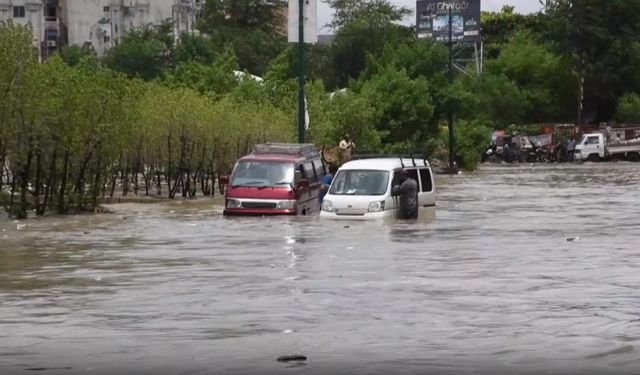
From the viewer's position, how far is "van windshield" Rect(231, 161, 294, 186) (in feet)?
116

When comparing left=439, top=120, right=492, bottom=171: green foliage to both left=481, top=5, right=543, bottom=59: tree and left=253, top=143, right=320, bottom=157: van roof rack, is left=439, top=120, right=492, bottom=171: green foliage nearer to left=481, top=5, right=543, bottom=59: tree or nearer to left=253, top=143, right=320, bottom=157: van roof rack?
left=253, top=143, right=320, bottom=157: van roof rack

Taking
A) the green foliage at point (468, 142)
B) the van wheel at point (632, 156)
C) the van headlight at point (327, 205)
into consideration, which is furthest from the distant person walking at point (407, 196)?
the van wheel at point (632, 156)

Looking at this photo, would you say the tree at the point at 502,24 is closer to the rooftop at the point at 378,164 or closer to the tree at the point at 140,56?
the tree at the point at 140,56

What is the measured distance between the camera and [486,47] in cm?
13888

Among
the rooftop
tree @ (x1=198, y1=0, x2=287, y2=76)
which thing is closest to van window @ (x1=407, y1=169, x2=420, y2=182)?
the rooftop

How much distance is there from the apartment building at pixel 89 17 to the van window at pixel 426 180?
231 feet

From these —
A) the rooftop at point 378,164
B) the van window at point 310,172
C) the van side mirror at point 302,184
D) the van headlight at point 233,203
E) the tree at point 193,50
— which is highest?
the tree at point 193,50

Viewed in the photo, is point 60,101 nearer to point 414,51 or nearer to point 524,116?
point 414,51

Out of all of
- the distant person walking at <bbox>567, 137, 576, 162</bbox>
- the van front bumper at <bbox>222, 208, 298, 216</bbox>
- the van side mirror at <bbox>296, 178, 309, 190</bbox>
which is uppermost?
the van side mirror at <bbox>296, 178, 309, 190</bbox>

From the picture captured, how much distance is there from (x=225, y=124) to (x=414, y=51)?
103 feet

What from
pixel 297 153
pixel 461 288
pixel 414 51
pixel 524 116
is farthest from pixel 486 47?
pixel 461 288

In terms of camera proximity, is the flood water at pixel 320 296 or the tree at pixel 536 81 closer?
the flood water at pixel 320 296

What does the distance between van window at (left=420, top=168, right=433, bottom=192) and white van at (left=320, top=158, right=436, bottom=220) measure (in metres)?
0.57

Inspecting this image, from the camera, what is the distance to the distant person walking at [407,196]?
33281mm
